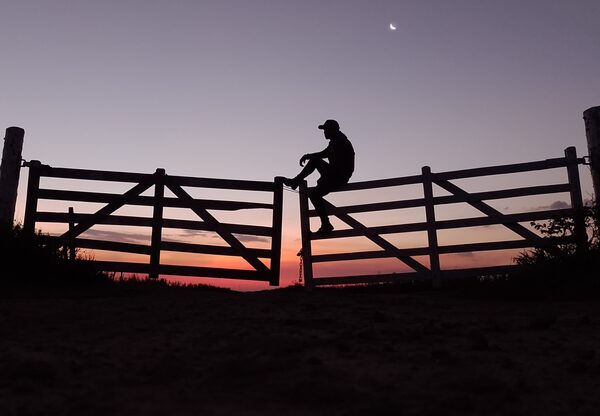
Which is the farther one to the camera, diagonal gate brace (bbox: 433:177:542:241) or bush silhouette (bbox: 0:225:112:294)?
diagonal gate brace (bbox: 433:177:542:241)

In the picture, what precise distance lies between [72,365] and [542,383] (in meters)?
2.63

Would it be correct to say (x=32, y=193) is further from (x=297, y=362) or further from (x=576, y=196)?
(x=576, y=196)

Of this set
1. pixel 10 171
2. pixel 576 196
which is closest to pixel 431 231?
pixel 576 196

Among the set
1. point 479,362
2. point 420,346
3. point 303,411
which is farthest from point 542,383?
point 303,411

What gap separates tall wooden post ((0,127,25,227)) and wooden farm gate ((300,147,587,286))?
543cm

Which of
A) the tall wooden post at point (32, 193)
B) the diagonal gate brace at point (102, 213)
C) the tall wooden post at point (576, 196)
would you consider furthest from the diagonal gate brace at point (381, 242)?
the tall wooden post at point (32, 193)

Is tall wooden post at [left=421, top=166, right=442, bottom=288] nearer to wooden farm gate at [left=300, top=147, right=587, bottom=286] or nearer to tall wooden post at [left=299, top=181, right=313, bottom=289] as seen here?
wooden farm gate at [left=300, top=147, right=587, bottom=286]

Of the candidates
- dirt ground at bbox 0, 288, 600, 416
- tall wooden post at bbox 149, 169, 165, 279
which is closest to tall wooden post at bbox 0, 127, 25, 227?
tall wooden post at bbox 149, 169, 165, 279

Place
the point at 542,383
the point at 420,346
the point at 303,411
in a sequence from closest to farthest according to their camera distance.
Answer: the point at 303,411
the point at 542,383
the point at 420,346

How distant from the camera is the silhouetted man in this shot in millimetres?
8750

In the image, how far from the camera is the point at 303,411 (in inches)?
89.7

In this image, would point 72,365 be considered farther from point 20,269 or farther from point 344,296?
point 20,269

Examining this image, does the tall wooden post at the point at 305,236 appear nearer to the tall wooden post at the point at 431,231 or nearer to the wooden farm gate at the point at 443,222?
the wooden farm gate at the point at 443,222

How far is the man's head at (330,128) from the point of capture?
348 inches
